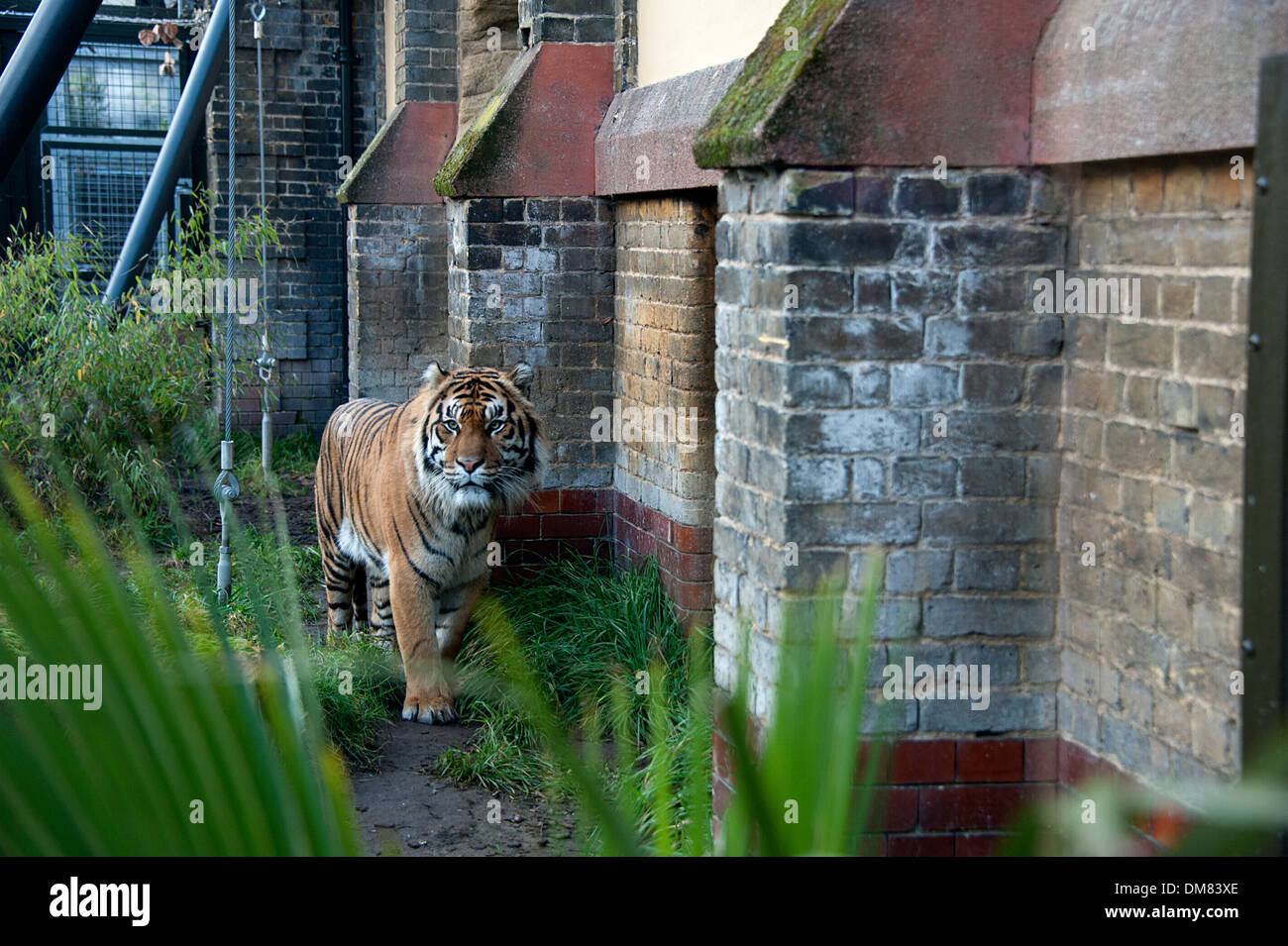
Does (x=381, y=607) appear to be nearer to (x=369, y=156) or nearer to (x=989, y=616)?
(x=989, y=616)

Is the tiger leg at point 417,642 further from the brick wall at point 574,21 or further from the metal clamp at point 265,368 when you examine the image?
the metal clamp at point 265,368

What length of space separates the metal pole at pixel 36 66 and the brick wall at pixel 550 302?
238cm

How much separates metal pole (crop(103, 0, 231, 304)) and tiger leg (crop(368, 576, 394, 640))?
3883mm

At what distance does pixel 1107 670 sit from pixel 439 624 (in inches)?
148

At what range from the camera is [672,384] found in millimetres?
6363

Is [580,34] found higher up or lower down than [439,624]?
higher up

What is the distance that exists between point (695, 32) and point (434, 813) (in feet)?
11.2

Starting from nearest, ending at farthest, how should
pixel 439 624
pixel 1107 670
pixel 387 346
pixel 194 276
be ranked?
pixel 1107 670 → pixel 439 624 → pixel 194 276 → pixel 387 346
